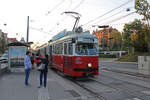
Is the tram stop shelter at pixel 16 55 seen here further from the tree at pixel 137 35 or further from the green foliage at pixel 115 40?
the green foliage at pixel 115 40

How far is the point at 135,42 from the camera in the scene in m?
39.3

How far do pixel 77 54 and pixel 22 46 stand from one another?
702 cm

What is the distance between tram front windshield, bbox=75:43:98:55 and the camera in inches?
457

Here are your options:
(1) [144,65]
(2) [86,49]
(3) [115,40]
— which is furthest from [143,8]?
(3) [115,40]

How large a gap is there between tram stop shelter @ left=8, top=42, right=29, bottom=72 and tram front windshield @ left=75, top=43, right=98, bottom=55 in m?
6.39

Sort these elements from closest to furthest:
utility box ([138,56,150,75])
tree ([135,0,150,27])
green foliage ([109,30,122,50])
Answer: utility box ([138,56,150,75])
tree ([135,0,150,27])
green foliage ([109,30,122,50])

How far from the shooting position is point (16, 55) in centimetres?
1638

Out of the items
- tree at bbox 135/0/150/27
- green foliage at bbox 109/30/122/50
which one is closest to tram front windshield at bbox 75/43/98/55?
tree at bbox 135/0/150/27

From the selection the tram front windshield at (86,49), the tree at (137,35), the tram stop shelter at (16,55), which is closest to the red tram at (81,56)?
the tram front windshield at (86,49)

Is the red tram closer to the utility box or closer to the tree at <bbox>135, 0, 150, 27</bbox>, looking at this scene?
the utility box

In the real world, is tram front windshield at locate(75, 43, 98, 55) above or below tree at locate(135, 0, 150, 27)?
below

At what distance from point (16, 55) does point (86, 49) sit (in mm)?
7520

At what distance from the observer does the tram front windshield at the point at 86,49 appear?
11.6 m

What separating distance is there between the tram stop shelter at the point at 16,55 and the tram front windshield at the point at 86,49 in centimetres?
639
